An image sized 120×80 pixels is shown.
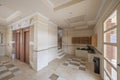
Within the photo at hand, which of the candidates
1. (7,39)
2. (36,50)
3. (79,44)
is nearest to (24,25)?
(36,50)

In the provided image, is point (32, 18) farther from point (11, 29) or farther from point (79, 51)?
point (79, 51)

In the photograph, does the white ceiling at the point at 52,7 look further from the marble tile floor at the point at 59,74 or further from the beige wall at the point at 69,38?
the beige wall at the point at 69,38

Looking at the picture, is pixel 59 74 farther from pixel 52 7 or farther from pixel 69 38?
pixel 69 38

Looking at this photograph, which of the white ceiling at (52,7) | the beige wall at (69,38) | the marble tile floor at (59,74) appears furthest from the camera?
the beige wall at (69,38)

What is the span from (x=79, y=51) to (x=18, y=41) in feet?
16.3

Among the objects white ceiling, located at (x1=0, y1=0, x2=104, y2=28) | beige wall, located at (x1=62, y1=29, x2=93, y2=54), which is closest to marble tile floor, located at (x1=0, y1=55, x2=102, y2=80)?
white ceiling, located at (x1=0, y1=0, x2=104, y2=28)

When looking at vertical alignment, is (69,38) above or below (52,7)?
below

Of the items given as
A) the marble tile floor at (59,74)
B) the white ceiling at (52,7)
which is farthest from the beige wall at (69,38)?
the marble tile floor at (59,74)

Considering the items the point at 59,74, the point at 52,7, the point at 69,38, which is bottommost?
the point at 59,74

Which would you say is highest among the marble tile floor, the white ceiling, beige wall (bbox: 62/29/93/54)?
the white ceiling

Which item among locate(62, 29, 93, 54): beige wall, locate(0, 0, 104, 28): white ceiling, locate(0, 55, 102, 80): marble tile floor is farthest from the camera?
locate(62, 29, 93, 54): beige wall

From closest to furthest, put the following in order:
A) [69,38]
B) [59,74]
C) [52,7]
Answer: [52,7]
[59,74]
[69,38]

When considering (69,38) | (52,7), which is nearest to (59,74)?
(52,7)

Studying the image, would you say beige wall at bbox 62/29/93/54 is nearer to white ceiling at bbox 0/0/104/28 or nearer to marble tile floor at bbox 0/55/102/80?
A: white ceiling at bbox 0/0/104/28
